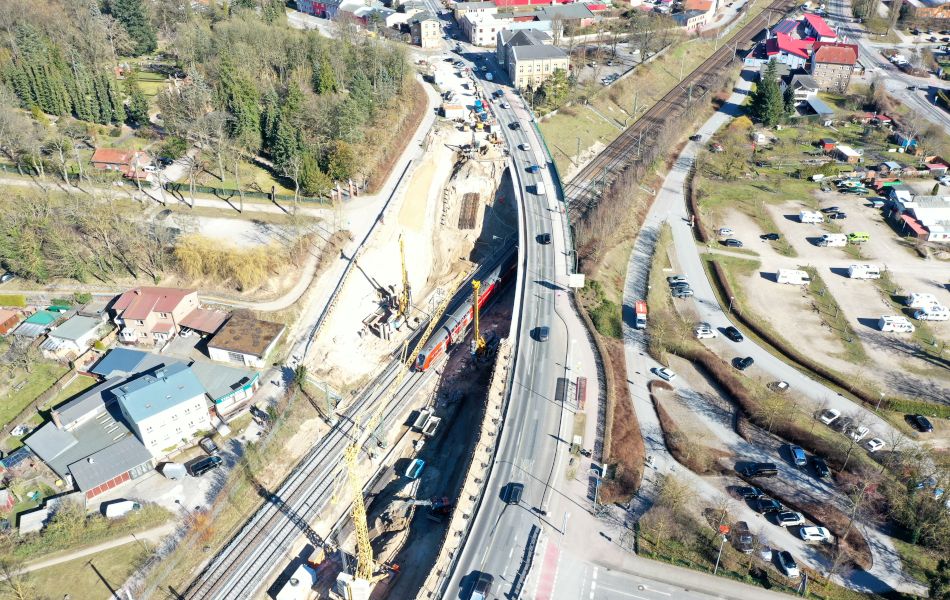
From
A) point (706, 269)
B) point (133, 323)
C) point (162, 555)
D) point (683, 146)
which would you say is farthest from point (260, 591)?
point (683, 146)

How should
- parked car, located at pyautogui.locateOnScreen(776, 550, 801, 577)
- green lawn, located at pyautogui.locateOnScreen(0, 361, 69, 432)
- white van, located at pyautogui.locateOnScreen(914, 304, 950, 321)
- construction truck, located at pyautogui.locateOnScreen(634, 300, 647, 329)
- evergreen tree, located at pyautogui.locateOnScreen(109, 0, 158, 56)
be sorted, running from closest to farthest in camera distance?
parked car, located at pyautogui.locateOnScreen(776, 550, 801, 577), green lawn, located at pyautogui.locateOnScreen(0, 361, 69, 432), construction truck, located at pyautogui.locateOnScreen(634, 300, 647, 329), white van, located at pyautogui.locateOnScreen(914, 304, 950, 321), evergreen tree, located at pyautogui.locateOnScreen(109, 0, 158, 56)

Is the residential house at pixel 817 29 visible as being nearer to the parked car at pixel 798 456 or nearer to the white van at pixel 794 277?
the white van at pixel 794 277

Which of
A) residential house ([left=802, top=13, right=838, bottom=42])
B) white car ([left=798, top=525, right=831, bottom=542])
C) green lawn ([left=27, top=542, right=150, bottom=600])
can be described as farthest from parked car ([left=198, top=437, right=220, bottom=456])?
residential house ([left=802, top=13, right=838, bottom=42])

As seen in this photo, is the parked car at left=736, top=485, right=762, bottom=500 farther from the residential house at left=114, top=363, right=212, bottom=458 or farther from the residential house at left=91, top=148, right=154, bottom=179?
the residential house at left=91, top=148, right=154, bottom=179

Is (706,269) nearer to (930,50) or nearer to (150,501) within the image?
(150,501)

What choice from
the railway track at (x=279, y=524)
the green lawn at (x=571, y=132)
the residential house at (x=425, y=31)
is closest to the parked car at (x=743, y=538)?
the railway track at (x=279, y=524)

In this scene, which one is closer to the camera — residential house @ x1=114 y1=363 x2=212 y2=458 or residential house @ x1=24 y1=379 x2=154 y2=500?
residential house @ x1=24 y1=379 x2=154 y2=500

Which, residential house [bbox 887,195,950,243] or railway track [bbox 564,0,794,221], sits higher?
railway track [bbox 564,0,794,221]
